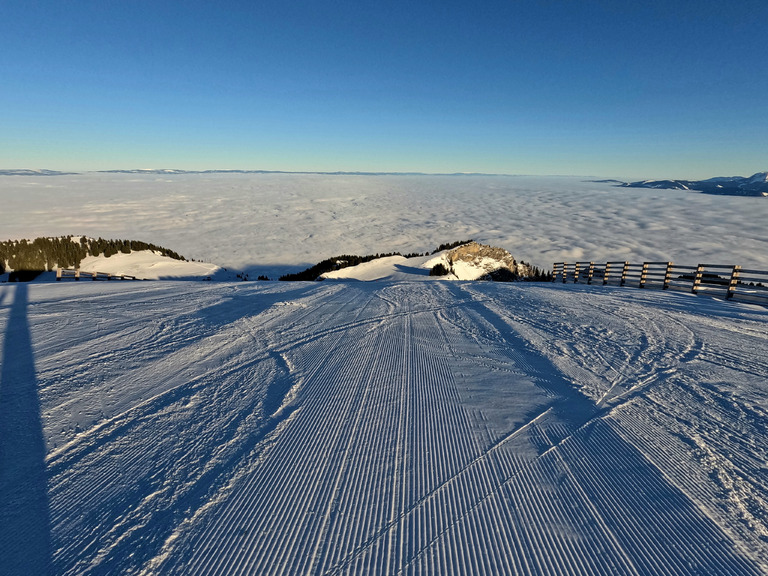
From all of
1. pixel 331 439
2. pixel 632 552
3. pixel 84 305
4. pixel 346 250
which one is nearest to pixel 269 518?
pixel 331 439

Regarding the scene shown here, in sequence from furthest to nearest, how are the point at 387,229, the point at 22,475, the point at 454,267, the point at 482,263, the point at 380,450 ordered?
the point at 387,229, the point at 482,263, the point at 454,267, the point at 380,450, the point at 22,475

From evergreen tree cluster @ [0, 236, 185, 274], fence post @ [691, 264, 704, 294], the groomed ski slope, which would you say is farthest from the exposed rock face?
evergreen tree cluster @ [0, 236, 185, 274]

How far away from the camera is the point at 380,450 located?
3611 mm

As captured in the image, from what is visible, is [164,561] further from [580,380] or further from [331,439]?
[580,380]

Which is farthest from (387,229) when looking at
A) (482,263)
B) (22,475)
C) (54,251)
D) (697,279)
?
(22,475)

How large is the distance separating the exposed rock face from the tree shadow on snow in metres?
23.2

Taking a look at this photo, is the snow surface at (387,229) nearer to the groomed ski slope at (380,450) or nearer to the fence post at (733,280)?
the groomed ski slope at (380,450)

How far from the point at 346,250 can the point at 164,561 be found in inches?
2681

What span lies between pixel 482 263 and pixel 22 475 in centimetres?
2747

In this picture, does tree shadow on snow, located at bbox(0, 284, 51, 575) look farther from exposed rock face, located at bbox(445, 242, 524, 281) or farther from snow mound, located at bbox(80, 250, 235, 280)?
exposed rock face, located at bbox(445, 242, 524, 281)

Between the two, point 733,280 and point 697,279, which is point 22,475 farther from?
point 697,279

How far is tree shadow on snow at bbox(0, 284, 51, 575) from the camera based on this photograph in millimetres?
2482

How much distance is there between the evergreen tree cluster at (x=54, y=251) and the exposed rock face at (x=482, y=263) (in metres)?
32.6

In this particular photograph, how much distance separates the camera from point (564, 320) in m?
8.07
